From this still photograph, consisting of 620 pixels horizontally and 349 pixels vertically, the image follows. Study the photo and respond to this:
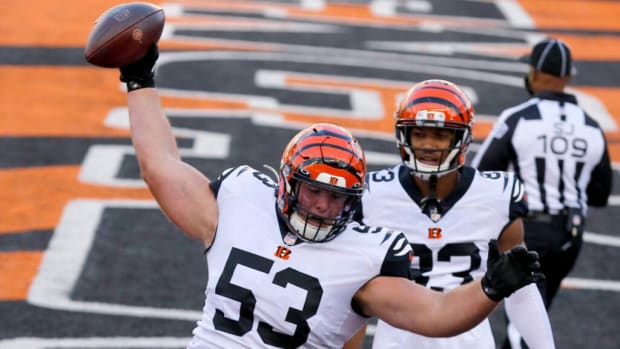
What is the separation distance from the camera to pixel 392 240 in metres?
3.79

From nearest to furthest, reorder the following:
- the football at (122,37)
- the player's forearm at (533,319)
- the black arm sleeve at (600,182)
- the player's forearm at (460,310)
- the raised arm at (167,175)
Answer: the player's forearm at (460,310) → the raised arm at (167,175) → the football at (122,37) → the player's forearm at (533,319) → the black arm sleeve at (600,182)

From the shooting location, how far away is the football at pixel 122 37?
4.03 meters

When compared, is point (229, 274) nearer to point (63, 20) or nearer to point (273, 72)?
point (273, 72)

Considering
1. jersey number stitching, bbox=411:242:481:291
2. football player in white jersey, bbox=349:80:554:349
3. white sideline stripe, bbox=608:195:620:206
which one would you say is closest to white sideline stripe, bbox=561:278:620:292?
white sideline stripe, bbox=608:195:620:206

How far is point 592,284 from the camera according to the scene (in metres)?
8.09

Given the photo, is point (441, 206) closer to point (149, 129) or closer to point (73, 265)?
point (149, 129)

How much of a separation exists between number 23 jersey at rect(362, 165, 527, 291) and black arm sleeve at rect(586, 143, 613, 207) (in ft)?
5.00

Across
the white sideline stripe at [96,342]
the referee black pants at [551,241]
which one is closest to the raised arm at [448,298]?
the referee black pants at [551,241]

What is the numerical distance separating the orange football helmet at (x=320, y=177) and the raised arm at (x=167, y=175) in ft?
0.99

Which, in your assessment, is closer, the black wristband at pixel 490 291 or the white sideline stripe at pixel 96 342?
the black wristband at pixel 490 291

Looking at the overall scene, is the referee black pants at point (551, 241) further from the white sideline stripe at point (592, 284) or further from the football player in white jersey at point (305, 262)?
the football player in white jersey at point (305, 262)

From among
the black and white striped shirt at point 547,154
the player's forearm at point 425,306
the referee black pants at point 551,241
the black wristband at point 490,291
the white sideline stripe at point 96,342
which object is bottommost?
the white sideline stripe at point 96,342

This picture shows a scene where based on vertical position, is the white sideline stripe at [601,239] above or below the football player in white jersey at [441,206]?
below

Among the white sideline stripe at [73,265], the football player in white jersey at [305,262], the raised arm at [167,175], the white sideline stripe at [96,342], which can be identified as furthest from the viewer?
the white sideline stripe at [73,265]
